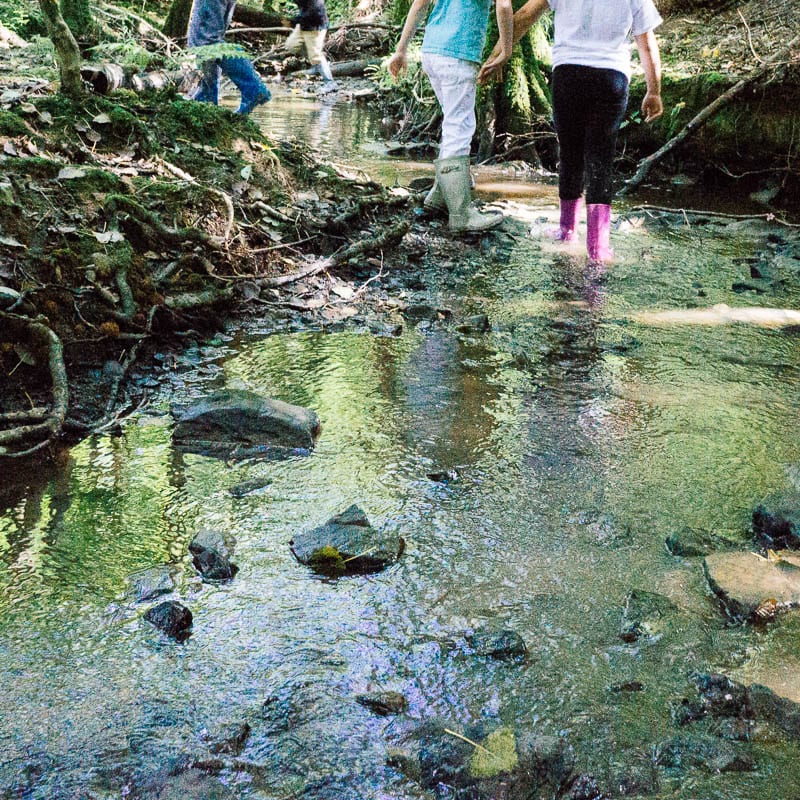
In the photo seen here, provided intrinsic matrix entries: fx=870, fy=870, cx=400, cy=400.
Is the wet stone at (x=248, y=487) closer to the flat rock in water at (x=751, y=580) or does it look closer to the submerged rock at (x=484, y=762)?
the submerged rock at (x=484, y=762)

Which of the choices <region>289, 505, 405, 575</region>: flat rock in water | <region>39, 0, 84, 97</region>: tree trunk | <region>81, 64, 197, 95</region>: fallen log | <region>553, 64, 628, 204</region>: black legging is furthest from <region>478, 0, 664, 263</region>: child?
<region>289, 505, 405, 575</region>: flat rock in water

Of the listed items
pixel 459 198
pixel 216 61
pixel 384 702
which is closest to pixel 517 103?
pixel 459 198

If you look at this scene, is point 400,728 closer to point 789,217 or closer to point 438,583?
point 438,583

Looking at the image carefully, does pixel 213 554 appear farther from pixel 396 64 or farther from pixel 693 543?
pixel 396 64

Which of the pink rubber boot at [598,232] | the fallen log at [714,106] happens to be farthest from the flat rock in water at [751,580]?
the fallen log at [714,106]

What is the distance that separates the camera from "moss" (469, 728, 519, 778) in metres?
2.03

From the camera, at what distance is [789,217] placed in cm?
799

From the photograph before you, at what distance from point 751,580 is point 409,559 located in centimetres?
107

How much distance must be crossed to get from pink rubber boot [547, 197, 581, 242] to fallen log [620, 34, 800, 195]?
234 cm

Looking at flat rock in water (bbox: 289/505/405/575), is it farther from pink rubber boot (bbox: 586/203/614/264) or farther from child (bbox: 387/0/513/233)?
child (bbox: 387/0/513/233)

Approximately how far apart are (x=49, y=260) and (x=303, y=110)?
1061cm

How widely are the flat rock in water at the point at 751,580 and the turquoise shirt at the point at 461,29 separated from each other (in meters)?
4.68

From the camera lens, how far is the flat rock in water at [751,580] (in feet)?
8.50

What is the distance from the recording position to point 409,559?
2.88m
